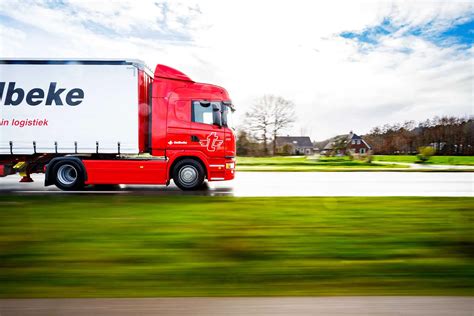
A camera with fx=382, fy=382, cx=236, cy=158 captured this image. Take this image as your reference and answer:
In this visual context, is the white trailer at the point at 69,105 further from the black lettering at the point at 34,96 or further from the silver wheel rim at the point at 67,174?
the silver wheel rim at the point at 67,174

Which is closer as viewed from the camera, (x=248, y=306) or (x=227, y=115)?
(x=248, y=306)

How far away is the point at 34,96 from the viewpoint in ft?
37.7

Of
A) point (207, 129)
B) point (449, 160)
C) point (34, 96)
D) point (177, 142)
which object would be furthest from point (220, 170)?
point (449, 160)

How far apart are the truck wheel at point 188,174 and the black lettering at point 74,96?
3.52 metres

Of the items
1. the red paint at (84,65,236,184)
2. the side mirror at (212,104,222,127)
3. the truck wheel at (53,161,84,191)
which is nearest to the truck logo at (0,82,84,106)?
the truck wheel at (53,161,84,191)

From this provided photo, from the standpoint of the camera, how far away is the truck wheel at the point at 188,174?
11.8m

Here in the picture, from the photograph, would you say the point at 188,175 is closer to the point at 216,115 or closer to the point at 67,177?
the point at 216,115

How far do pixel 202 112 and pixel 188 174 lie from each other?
1960 millimetres

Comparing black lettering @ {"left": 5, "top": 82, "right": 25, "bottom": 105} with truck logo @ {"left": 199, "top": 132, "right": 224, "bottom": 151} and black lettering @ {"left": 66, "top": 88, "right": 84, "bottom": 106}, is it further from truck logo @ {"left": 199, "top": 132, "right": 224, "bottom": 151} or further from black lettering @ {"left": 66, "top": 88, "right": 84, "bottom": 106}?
truck logo @ {"left": 199, "top": 132, "right": 224, "bottom": 151}

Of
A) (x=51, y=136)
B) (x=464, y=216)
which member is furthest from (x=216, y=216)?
(x=51, y=136)

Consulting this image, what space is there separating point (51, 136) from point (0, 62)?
2.69 m

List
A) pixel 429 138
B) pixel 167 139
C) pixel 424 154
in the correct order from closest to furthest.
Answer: pixel 167 139, pixel 424 154, pixel 429 138

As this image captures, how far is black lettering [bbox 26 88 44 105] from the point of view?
11.5 m

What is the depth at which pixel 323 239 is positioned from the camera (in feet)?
18.5
